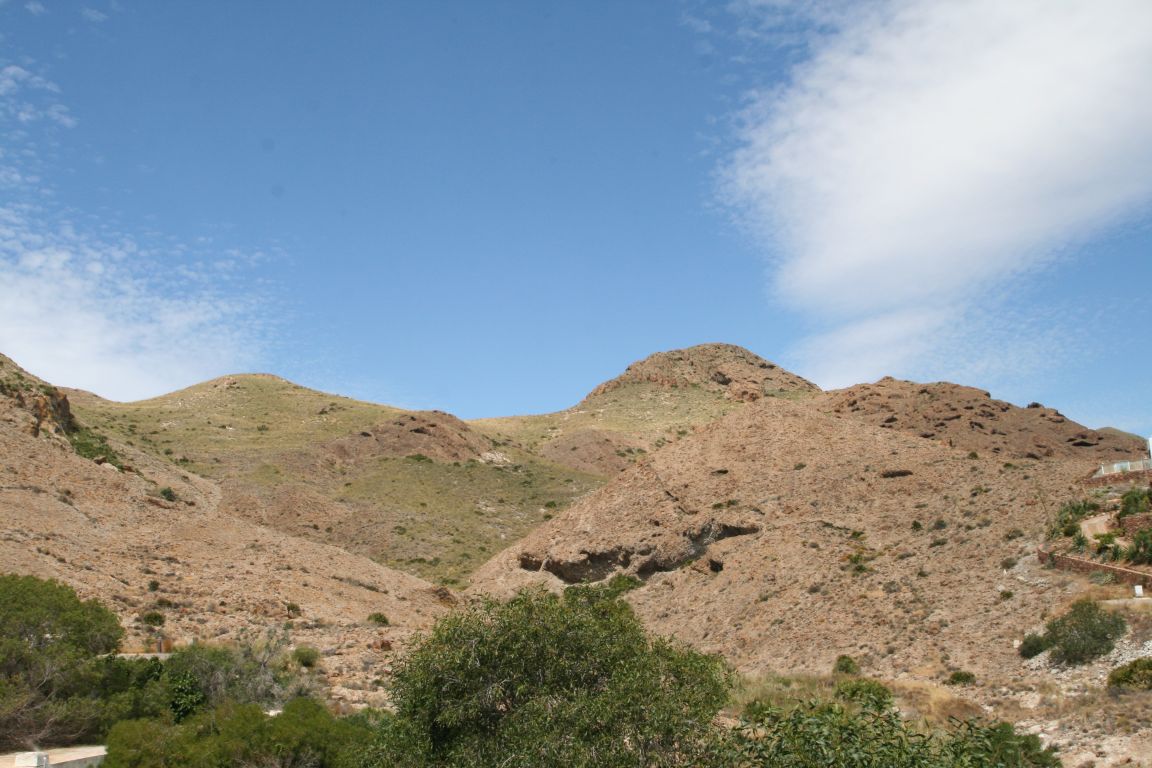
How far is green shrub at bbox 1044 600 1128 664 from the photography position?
77.2 ft

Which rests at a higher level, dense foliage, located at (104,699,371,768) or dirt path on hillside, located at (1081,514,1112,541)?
dirt path on hillside, located at (1081,514,1112,541)

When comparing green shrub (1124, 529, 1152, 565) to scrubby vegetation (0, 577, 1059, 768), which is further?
green shrub (1124, 529, 1152, 565)

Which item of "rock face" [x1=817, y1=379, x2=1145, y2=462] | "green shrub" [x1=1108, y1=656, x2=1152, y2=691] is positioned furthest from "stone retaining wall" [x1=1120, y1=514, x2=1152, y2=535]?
"rock face" [x1=817, y1=379, x2=1145, y2=462]

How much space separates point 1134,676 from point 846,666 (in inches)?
300

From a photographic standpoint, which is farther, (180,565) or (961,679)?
(180,565)

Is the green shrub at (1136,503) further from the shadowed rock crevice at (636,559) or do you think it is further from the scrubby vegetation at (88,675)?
the scrubby vegetation at (88,675)

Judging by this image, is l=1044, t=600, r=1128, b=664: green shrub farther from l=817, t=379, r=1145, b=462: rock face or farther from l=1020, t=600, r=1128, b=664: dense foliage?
l=817, t=379, r=1145, b=462: rock face

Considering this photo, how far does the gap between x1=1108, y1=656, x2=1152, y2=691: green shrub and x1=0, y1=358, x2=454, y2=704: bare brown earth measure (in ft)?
62.4

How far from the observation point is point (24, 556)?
3042 cm

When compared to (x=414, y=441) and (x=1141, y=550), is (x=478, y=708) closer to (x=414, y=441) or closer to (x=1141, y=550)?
(x=1141, y=550)

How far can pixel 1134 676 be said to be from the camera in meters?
21.8

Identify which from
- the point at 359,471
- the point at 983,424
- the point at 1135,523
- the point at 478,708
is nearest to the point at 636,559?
the point at 1135,523

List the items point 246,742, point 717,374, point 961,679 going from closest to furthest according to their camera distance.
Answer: point 246,742
point 961,679
point 717,374

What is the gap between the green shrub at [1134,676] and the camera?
21486 mm
